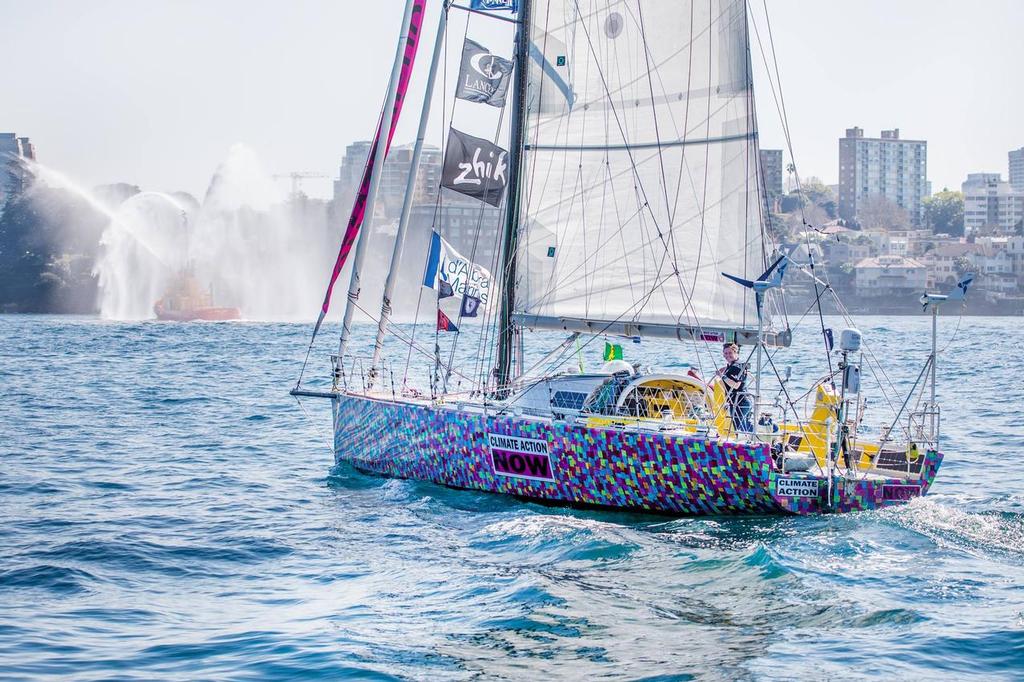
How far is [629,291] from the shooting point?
69.2 feet

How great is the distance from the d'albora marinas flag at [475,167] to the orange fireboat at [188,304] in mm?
99268

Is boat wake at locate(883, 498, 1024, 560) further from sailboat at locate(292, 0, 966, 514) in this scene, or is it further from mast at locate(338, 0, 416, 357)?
mast at locate(338, 0, 416, 357)

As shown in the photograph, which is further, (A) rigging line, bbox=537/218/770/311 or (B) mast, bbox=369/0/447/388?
(B) mast, bbox=369/0/447/388

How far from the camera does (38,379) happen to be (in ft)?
150

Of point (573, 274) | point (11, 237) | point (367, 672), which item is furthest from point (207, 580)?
point (11, 237)

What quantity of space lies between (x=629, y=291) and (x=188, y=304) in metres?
105

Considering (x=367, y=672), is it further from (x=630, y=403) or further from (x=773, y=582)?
(x=630, y=403)

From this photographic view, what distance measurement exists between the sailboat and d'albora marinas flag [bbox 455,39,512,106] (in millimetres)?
38

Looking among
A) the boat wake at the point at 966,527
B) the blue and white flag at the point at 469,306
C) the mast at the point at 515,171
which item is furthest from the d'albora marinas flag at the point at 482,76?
the boat wake at the point at 966,527

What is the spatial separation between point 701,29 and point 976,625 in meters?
11.0

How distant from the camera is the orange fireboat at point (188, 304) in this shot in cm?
11800

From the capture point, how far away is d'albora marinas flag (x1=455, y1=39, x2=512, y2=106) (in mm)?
21703

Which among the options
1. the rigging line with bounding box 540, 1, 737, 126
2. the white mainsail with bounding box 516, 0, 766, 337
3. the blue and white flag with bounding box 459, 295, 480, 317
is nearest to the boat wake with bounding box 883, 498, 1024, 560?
the white mainsail with bounding box 516, 0, 766, 337

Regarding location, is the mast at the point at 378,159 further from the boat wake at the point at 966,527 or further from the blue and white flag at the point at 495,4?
the boat wake at the point at 966,527
